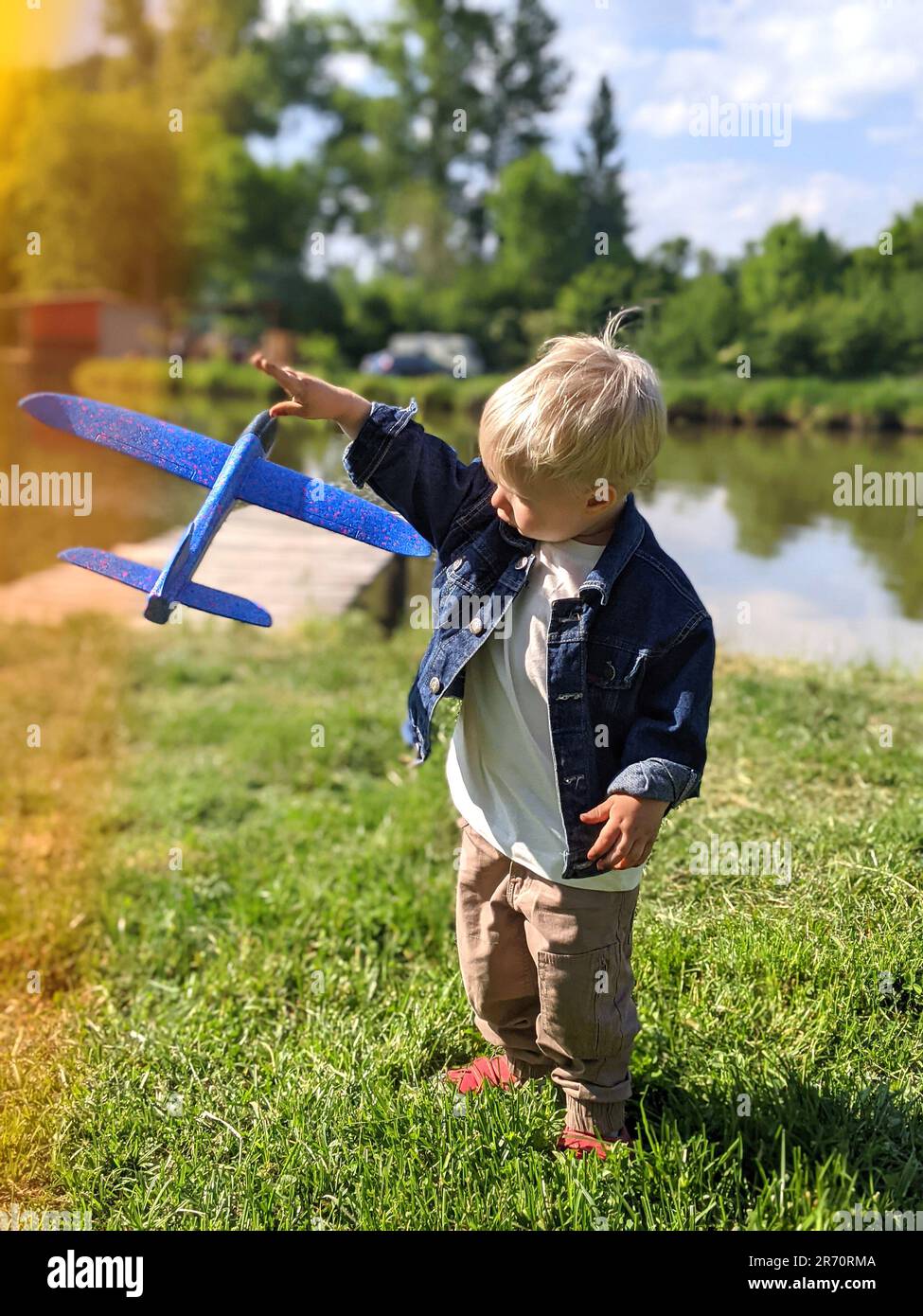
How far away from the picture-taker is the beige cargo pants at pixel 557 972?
5.73 ft

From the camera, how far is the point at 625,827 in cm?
158

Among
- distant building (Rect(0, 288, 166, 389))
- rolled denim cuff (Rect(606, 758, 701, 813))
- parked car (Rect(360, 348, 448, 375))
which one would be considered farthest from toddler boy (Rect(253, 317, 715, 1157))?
distant building (Rect(0, 288, 166, 389))

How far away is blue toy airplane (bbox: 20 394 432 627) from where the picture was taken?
185 centimetres

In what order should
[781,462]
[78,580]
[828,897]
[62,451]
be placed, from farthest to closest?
[62,451], [78,580], [781,462], [828,897]

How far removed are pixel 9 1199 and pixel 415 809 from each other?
5.39 feet

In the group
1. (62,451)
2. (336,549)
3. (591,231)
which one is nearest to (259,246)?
(62,451)

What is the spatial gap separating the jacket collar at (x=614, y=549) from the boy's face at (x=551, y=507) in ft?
0.11

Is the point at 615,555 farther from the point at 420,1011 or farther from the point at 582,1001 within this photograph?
the point at 420,1011

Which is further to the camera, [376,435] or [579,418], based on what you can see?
[376,435]

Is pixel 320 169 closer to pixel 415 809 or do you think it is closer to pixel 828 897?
pixel 415 809

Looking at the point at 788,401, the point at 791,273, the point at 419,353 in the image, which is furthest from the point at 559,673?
the point at 419,353

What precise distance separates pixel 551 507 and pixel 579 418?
15cm

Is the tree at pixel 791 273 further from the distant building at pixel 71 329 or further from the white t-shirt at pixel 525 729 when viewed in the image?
the distant building at pixel 71 329

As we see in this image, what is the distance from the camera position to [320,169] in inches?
697
